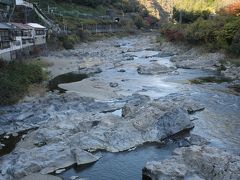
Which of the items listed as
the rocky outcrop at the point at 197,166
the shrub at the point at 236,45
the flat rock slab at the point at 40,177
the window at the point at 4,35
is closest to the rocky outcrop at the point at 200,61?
the shrub at the point at 236,45

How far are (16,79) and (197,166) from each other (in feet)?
60.9

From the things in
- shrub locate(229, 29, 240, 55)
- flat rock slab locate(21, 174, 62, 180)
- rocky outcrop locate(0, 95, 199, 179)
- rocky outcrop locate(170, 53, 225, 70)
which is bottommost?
flat rock slab locate(21, 174, 62, 180)

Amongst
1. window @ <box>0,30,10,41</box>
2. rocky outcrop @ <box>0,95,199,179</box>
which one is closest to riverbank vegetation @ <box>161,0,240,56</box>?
rocky outcrop @ <box>0,95,199,179</box>

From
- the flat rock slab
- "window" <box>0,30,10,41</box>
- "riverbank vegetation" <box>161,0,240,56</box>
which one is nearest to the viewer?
the flat rock slab

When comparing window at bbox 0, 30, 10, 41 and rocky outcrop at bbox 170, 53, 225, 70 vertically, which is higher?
window at bbox 0, 30, 10, 41

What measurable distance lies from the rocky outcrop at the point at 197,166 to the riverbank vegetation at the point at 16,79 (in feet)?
47.2

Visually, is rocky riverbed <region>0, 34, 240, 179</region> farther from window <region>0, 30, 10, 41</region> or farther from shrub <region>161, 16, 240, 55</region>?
shrub <region>161, 16, 240, 55</region>

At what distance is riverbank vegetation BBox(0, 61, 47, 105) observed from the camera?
2619 cm

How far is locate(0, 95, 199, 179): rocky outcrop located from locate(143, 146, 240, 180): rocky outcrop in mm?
3588

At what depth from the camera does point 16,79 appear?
29375 millimetres

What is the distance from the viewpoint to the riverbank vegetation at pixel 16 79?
26188 mm

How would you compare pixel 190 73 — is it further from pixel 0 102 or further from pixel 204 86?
pixel 0 102

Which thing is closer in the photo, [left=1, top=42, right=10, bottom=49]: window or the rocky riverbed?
the rocky riverbed

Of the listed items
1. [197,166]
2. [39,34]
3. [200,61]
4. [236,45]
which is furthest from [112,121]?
[39,34]
